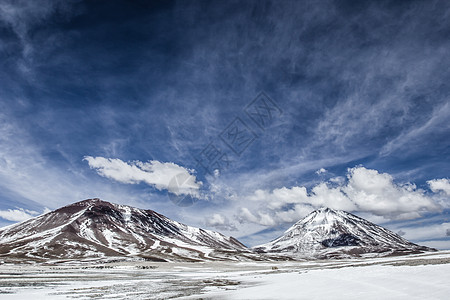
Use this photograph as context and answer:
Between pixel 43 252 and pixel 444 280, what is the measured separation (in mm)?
231155

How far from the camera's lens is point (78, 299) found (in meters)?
25.3

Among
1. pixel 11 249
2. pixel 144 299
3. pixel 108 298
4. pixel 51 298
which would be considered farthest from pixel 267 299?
pixel 11 249

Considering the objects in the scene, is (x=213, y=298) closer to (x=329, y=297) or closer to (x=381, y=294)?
(x=329, y=297)

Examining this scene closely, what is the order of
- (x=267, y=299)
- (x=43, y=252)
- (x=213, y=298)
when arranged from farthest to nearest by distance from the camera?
(x=43, y=252) < (x=213, y=298) < (x=267, y=299)

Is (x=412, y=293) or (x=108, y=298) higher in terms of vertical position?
(x=412, y=293)

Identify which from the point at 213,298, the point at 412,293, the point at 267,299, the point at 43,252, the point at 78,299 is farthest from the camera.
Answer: the point at 43,252

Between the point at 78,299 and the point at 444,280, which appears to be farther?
the point at 78,299

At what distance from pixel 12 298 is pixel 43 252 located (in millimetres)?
203422

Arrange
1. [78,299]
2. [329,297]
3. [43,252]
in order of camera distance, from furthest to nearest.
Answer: [43,252], [78,299], [329,297]

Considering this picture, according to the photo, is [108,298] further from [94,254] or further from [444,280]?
[94,254]

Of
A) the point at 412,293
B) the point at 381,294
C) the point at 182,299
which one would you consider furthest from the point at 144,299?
the point at 412,293

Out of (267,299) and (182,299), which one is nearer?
(267,299)

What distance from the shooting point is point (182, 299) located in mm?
23688

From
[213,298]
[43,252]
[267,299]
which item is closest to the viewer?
[267,299]
